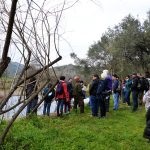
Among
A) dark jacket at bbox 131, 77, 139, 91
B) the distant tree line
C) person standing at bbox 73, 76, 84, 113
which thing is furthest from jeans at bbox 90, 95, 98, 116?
the distant tree line

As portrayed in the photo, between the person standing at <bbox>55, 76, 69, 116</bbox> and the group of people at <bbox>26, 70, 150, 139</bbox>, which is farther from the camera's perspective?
the person standing at <bbox>55, 76, 69, 116</bbox>

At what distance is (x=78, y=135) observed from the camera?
12.7m

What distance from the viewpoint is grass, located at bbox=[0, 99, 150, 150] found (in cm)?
1123

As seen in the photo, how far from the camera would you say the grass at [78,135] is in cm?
1123

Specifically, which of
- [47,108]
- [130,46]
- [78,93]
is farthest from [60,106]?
[130,46]

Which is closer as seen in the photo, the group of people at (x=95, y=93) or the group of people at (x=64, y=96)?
the group of people at (x=95, y=93)

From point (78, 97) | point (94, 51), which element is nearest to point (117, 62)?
point (94, 51)

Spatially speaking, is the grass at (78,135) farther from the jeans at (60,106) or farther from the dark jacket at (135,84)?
the dark jacket at (135,84)

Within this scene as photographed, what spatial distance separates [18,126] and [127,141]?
3.78m

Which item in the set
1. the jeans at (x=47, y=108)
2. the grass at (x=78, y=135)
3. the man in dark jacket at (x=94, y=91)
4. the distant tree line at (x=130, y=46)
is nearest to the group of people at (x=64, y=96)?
the jeans at (x=47, y=108)

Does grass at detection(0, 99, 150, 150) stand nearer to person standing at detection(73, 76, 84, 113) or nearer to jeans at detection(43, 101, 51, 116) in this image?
jeans at detection(43, 101, 51, 116)

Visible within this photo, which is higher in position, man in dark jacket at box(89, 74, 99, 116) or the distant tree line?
the distant tree line

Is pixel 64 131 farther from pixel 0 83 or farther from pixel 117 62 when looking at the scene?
pixel 117 62

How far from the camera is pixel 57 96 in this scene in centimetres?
1867
